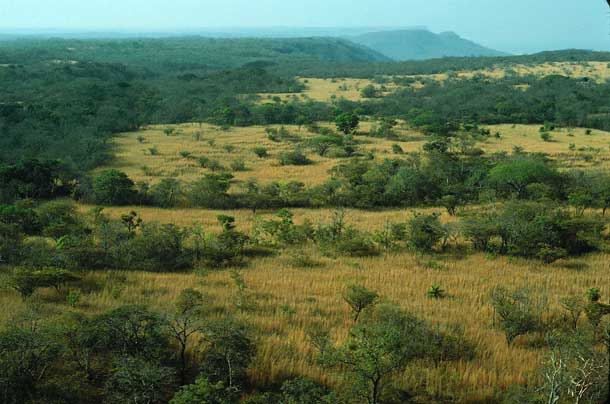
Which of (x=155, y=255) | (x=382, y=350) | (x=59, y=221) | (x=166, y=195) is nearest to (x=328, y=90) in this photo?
(x=166, y=195)

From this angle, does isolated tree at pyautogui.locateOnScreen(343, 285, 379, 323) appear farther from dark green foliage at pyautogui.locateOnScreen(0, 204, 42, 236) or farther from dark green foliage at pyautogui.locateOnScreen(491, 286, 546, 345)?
dark green foliage at pyautogui.locateOnScreen(0, 204, 42, 236)

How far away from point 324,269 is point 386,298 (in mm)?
3606

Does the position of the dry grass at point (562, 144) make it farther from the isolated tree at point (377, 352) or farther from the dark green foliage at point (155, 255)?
the isolated tree at point (377, 352)

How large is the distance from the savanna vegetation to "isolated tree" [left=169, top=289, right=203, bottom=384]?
0.24 feet

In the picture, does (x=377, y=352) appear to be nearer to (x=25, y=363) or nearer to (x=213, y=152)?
(x=25, y=363)

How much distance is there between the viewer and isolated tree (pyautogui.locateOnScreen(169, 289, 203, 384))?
11062mm

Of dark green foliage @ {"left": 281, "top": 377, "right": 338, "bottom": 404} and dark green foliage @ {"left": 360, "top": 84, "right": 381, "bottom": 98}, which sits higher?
dark green foliage @ {"left": 360, "top": 84, "right": 381, "bottom": 98}

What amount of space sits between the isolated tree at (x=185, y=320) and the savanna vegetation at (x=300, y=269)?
7cm

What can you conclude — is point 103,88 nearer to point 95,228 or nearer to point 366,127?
point 366,127

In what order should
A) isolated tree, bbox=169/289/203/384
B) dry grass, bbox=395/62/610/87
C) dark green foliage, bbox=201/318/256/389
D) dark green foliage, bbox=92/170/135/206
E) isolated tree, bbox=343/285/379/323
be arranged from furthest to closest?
dry grass, bbox=395/62/610/87 < dark green foliage, bbox=92/170/135/206 < isolated tree, bbox=343/285/379/323 < isolated tree, bbox=169/289/203/384 < dark green foliage, bbox=201/318/256/389

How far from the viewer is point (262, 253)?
20516 millimetres

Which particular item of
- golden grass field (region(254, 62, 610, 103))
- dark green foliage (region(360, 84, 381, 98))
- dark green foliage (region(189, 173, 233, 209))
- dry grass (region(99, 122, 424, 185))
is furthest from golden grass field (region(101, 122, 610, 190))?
golden grass field (region(254, 62, 610, 103))

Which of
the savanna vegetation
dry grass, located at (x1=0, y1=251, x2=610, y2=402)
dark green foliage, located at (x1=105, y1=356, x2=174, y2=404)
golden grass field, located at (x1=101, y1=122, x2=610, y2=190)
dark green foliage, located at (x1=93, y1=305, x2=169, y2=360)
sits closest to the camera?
dark green foliage, located at (x1=105, y1=356, x2=174, y2=404)

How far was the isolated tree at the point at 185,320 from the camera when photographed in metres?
11.1
